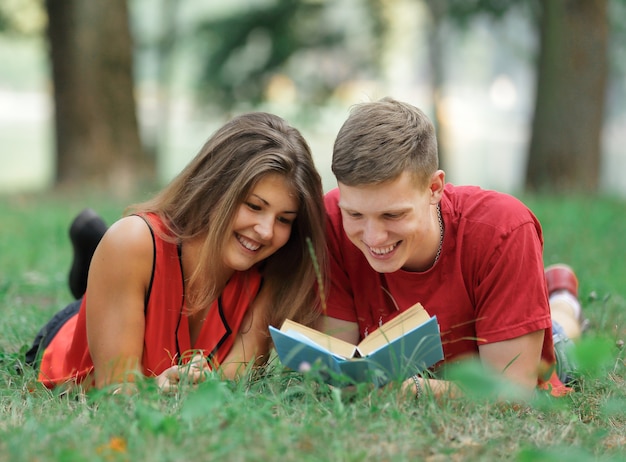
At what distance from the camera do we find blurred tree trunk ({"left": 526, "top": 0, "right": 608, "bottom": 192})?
8.32 m

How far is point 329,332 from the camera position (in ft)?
9.78

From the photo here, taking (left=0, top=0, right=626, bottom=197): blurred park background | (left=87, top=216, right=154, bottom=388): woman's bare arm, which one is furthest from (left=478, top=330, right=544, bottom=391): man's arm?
(left=87, top=216, right=154, bottom=388): woman's bare arm

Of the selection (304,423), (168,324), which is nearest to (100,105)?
(168,324)

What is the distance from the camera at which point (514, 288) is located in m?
2.68

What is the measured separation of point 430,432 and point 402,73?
2096cm

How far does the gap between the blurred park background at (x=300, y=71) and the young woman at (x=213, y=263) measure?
529 millimetres

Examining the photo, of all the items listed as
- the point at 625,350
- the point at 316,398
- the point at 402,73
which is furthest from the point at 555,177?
the point at 402,73

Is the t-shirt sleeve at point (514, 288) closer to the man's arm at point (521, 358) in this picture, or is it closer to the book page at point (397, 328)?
the man's arm at point (521, 358)

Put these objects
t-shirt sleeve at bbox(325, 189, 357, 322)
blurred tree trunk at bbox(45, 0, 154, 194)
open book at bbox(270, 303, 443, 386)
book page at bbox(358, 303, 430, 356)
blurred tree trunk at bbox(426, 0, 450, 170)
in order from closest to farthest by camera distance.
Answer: open book at bbox(270, 303, 443, 386), book page at bbox(358, 303, 430, 356), t-shirt sleeve at bbox(325, 189, 357, 322), blurred tree trunk at bbox(45, 0, 154, 194), blurred tree trunk at bbox(426, 0, 450, 170)

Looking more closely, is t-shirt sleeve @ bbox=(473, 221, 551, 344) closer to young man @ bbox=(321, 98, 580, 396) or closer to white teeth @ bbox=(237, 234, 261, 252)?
young man @ bbox=(321, 98, 580, 396)

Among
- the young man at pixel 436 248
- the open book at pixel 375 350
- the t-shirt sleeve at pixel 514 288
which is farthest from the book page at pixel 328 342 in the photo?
the t-shirt sleeve at pixel 514 288

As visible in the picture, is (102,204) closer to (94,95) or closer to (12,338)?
(94,95)

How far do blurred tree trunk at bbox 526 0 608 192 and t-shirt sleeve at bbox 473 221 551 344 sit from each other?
6.18 metres

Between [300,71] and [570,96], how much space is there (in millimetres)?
5932
